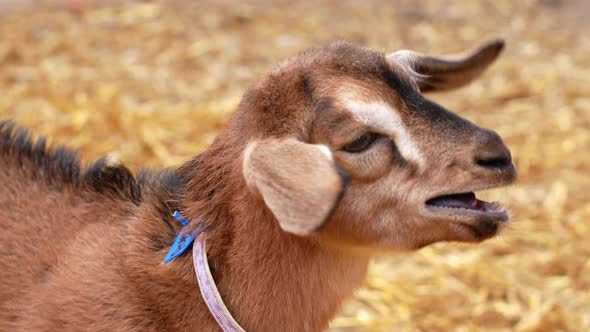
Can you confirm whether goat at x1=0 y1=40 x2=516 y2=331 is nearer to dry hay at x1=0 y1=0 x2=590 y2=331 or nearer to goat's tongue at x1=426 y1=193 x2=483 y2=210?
goat's tongue at x1=426 y1=193 x2=483 y2=210

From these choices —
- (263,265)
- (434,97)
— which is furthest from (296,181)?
(434,97)

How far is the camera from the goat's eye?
2492 millimetres

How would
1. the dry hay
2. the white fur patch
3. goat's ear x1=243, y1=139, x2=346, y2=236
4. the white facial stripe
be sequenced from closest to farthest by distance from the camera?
1. goat's ear x1=243, y1=139, x2=346, y2=236
2. the white fur patch
3. the white facial stripe
4. the dry hay

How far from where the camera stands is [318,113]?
252 cm

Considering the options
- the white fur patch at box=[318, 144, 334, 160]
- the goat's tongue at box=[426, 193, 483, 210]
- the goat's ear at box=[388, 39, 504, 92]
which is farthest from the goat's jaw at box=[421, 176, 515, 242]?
the goat's ear at box=[388, 39, 504, 92]

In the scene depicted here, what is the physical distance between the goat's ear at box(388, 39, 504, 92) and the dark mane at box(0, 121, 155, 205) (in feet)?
3.61

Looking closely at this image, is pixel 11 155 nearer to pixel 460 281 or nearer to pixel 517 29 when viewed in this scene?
pixel 460 281

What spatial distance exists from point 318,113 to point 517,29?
23.0 ft

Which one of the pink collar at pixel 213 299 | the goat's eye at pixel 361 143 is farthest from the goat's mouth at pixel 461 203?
the pink collar at pixel 213 299

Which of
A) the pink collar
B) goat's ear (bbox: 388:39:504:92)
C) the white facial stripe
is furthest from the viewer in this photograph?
goat's ear (bbox: 388:39:504:92)

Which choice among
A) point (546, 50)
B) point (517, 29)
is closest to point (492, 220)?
point (546, 50)

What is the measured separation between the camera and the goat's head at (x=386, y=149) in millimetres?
2494

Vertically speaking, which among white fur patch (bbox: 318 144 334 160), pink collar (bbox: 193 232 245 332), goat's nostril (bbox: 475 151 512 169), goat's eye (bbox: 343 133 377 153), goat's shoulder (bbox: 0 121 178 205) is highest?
goat's nostril (bbox: 475 151 512 169)

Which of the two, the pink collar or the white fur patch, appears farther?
the pink collar
